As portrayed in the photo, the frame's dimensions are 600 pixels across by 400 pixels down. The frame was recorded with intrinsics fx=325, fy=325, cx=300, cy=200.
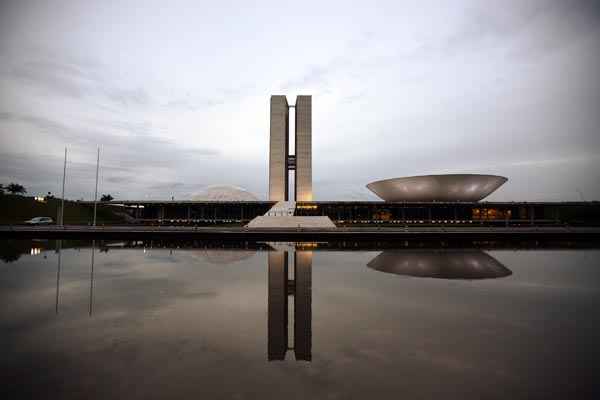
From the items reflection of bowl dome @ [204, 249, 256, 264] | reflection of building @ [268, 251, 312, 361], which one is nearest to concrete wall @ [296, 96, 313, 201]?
reflection of bowl dome @ [204, 249, 256, 264]

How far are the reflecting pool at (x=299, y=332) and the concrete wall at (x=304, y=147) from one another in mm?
54220

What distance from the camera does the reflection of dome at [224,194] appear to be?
221 ft

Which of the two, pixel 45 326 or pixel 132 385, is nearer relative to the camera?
pixel 132 385

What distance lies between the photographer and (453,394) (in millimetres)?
3609

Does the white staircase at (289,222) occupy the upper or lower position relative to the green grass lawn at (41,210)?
lower

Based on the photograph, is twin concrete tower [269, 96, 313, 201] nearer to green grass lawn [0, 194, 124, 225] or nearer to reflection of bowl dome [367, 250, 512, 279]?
green grass lawn [0, 194, 124, 225]

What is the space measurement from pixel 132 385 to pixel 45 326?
3.16 m

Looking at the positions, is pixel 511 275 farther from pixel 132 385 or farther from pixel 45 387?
pixel 45 387

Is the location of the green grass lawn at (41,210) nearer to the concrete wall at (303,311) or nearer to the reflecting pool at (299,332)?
the concrete wall at (303,311)

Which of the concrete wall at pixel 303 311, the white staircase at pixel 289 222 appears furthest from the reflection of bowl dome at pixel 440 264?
the white staircase at pixel 289 222

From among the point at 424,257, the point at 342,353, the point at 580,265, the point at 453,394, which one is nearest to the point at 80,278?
the point at 342,353

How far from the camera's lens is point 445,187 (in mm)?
45219

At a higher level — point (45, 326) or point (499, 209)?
point (499, 209)

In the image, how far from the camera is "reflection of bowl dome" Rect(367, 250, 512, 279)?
10.4m
